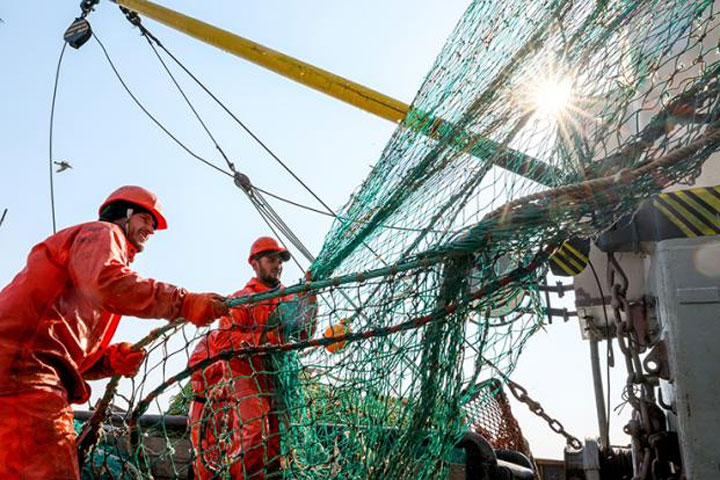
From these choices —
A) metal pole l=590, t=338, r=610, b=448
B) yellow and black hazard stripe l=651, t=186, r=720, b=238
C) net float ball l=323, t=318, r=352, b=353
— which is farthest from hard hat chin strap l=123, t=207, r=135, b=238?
metal pole l=590, t=338, r=610, b=448

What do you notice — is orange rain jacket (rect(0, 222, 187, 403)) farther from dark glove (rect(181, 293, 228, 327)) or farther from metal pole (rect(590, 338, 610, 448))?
metal pole (rect(590, 338, 610, 448))

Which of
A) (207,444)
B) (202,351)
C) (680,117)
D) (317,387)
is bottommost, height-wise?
(207,444)

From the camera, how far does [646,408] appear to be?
3.23m

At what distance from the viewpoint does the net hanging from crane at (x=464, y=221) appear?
2.46 metres

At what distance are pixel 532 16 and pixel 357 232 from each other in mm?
1282

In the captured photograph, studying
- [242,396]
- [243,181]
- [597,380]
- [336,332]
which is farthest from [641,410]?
[243,181]

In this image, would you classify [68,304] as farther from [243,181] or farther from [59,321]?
[243,181]

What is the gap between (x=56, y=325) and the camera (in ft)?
8.98

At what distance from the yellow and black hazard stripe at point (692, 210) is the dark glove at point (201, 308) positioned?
243 cm

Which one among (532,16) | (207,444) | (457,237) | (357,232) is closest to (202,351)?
(207,444)

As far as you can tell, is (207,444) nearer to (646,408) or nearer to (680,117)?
(646,408)

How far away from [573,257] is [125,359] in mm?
2584

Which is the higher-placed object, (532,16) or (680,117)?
(532,16)

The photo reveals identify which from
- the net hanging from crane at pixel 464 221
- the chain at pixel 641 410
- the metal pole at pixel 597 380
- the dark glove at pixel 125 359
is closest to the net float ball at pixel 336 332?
the net hanging from crane at pixel 464 221
